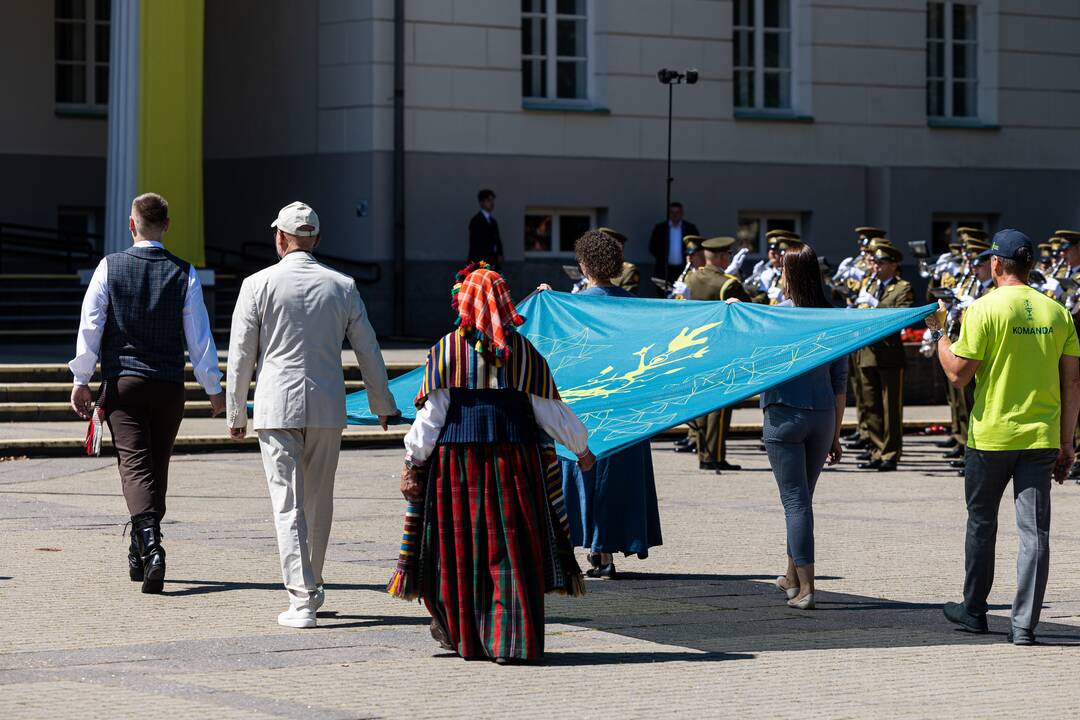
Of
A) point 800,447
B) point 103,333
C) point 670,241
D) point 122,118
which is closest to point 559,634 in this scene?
point 800,447

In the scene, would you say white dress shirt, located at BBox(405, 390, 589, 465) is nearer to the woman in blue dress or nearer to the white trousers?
the white trousers

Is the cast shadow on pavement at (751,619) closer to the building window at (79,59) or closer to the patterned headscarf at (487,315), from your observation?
the patterned headscarf at (487,315)

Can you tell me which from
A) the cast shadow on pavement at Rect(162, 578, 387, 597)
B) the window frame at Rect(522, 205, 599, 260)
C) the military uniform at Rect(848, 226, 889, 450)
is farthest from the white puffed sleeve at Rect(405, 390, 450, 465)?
the window frame at Rect(522, 205, 599, 260)

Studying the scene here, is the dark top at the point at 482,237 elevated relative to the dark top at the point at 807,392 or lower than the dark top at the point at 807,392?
elevated

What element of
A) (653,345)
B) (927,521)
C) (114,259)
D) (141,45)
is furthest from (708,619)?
(141,45)

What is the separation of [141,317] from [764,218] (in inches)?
847

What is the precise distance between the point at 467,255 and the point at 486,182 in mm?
1148

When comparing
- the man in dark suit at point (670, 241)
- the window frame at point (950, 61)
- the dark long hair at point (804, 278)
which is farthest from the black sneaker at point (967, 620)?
the window frame at point (950, 61)

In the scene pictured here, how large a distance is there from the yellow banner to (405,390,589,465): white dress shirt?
701 inches

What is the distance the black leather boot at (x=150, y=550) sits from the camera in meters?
10.1

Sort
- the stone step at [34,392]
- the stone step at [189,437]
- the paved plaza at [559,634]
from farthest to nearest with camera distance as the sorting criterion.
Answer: the stone step at [34,392]
the stone step at [189,437]
the paved plaza at [559,634]

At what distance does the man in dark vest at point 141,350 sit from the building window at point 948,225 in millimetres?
23301

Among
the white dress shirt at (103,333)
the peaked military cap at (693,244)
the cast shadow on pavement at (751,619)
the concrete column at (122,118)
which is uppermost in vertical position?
the concrete column at (122,118)

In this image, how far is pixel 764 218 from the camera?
102 feet
